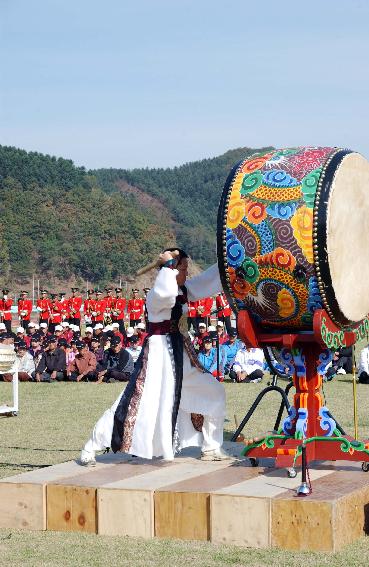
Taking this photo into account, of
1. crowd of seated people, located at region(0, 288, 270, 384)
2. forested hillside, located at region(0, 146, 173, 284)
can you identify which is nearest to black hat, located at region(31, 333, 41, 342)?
crowd of seated people, located at region(0, 288, 270, 384)

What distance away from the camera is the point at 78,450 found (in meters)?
9.14

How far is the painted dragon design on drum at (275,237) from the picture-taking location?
6387 mm

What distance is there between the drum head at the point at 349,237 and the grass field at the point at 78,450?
1472 mm

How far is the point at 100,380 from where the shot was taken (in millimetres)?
16156

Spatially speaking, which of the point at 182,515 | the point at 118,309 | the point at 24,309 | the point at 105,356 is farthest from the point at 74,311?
the point at 182,515

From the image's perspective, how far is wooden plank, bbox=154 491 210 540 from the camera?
598cm

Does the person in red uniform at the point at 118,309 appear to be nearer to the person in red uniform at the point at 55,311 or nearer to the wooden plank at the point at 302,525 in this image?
the person in red uniform at the point at 55,311

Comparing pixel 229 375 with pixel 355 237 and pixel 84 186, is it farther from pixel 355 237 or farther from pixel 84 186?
pixel 84 186

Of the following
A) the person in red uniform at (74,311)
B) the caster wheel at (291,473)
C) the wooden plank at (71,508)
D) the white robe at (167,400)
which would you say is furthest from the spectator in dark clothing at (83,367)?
the person in red uniform at (74,311)

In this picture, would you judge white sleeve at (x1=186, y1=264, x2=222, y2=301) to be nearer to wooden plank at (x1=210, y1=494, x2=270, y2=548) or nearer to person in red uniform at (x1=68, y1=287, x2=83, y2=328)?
wooden plank at (x1=210, y1=494, x2=270, y2=548)

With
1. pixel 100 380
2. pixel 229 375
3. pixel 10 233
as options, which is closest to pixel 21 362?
pixel 100 380

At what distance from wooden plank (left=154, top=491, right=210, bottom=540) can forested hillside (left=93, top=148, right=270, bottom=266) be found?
73804mm

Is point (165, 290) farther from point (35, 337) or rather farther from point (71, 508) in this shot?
point (35, 337)

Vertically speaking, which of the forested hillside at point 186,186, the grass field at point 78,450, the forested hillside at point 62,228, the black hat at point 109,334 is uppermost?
the forested hillside at point 186,186
